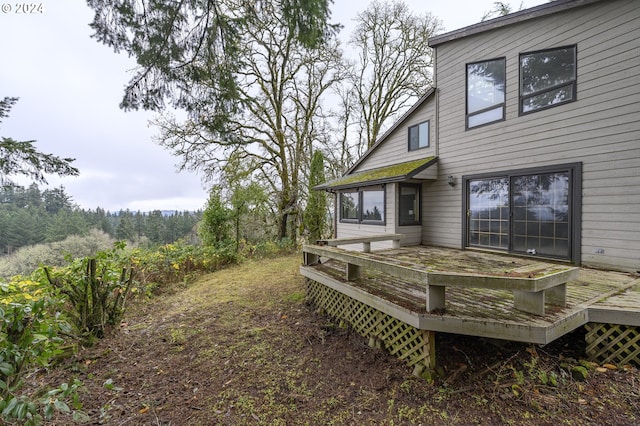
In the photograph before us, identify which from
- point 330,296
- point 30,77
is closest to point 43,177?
point 30,77

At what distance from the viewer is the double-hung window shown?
7926 millimetres

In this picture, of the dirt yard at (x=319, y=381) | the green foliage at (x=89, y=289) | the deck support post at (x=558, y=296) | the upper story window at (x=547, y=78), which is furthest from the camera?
the upper story window at (x=547, y=78)

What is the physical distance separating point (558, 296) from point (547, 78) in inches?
181

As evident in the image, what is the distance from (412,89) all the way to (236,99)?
14062 millimetres

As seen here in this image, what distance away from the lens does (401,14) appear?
1416cm

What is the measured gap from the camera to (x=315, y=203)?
12914 mm

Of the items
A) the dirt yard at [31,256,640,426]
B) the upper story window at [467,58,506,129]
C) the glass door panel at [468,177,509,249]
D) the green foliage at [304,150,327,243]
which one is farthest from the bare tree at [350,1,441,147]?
the dirt yard at [31,256,640,426]

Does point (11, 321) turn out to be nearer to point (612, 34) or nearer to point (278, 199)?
point (612, 34)

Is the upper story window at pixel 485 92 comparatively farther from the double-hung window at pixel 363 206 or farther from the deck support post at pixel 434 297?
the deck support post at pixel 434 297

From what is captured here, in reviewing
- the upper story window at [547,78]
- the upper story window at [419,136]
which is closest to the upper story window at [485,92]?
the upper story window at [547,78]

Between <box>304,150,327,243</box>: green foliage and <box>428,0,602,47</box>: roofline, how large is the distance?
6703mm

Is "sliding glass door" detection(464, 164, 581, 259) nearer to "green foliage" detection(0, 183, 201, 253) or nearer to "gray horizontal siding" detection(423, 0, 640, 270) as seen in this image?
"gray horizontal siding" detection(423, 0, 640, 270)

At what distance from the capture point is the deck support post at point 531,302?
268 cm

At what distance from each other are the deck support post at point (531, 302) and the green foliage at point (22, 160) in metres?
5.93
